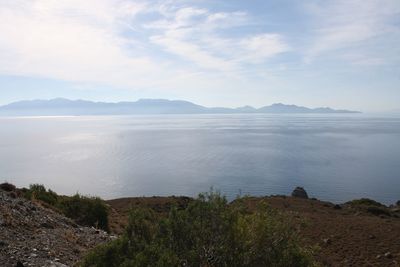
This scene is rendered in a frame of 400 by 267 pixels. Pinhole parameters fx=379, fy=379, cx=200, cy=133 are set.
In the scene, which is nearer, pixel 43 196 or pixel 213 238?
pixel 213 238

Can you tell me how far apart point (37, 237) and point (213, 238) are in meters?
7.27

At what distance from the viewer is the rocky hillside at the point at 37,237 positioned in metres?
10.8

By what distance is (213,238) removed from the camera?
29.6 ft

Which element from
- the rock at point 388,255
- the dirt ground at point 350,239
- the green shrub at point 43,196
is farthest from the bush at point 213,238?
the green shrub at point 43,196

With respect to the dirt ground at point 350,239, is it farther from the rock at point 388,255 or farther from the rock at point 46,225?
the rock at point 46,225

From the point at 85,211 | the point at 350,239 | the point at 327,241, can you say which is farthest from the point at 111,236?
the point at 350,239

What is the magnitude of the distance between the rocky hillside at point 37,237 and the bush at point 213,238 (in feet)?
10.4

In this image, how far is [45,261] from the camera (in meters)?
10.8

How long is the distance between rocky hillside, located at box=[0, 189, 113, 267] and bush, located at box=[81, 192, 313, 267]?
3.17 m

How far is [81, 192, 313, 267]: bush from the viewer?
27.7 feet

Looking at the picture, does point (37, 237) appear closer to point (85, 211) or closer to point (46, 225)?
point (46, 225)

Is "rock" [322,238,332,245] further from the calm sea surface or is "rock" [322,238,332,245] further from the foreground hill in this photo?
the calm sea surface

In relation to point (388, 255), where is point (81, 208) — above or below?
Result: above

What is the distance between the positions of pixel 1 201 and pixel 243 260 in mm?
11742
